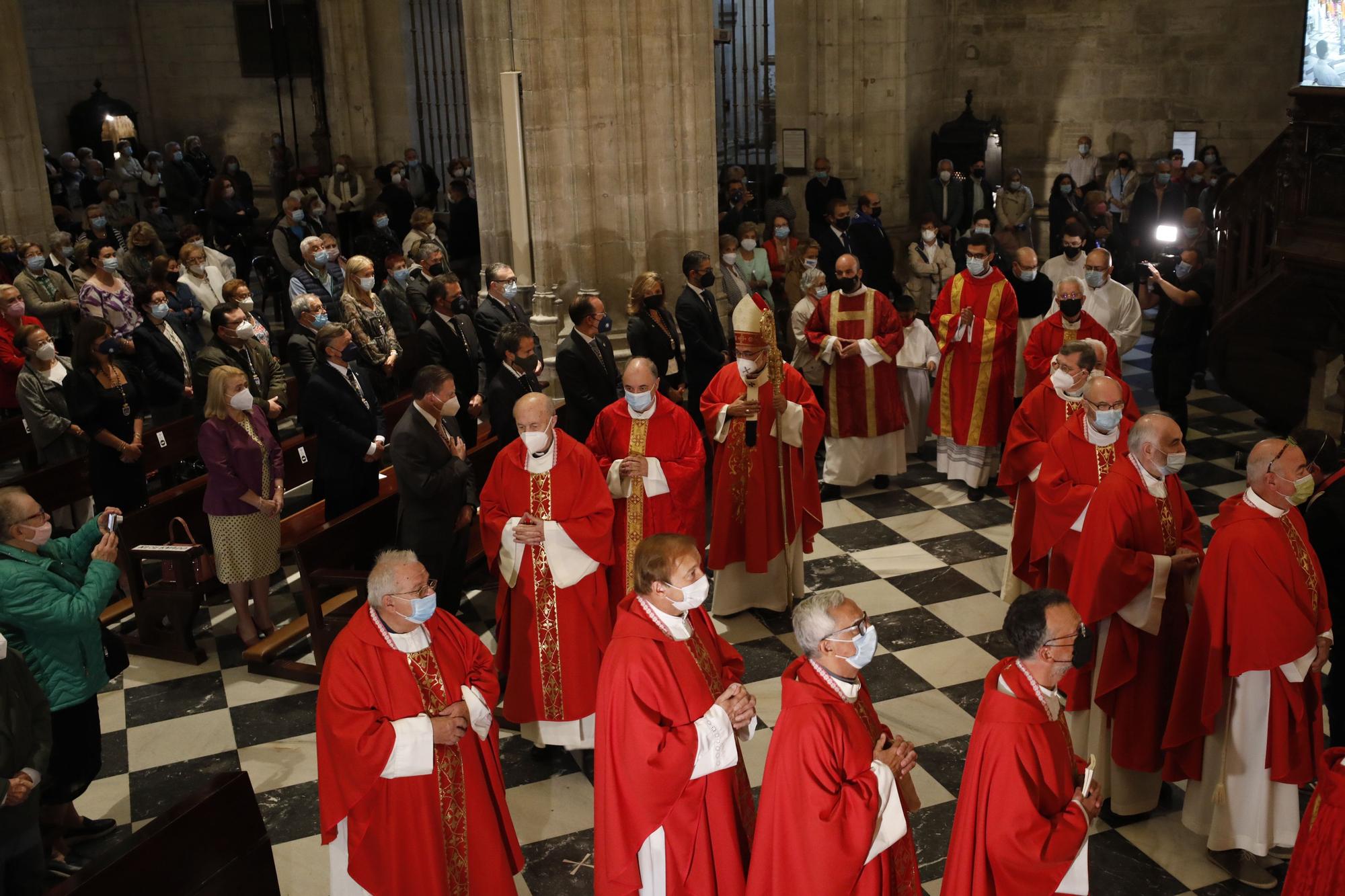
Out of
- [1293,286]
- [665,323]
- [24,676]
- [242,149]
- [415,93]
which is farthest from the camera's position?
[242,149]

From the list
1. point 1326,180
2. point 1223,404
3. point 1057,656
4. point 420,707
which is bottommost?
point 1223,404

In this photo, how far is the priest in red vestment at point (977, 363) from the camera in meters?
9.06

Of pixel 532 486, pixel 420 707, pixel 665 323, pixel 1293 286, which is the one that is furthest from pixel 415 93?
pixel 420 707

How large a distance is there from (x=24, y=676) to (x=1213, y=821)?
168 inches

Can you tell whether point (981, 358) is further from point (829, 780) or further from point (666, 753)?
point (829, 780)

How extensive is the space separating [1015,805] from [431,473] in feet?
11.1

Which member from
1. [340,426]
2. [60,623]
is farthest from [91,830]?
[340,426]

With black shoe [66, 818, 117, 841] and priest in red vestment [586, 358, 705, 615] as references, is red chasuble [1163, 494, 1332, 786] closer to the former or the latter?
priest in red vestment [586, 358, 705, 615]

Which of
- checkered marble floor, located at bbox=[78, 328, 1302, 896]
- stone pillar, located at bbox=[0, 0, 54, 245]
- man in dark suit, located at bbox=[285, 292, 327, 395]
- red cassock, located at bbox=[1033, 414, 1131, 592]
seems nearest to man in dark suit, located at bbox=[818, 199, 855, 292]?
checkered marble floor, located at bbox=[78, 328, 1302, 896]

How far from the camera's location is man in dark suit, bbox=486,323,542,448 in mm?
7137

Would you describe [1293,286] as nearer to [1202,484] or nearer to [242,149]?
[1202,484]

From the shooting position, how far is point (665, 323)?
877cm

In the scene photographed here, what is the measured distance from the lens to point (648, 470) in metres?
6.38

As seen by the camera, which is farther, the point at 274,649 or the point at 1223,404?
the point at 1223,404
